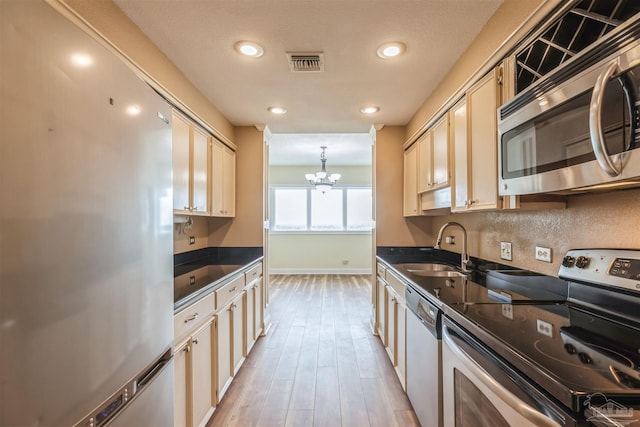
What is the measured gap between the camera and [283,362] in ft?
9.19

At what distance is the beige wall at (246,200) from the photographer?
343 cm

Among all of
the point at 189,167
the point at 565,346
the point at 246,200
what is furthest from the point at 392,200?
the point at 565,346

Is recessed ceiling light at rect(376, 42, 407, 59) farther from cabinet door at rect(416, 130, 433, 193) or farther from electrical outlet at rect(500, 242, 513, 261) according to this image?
electrical outlet at rect(500, 242, 513, 261)

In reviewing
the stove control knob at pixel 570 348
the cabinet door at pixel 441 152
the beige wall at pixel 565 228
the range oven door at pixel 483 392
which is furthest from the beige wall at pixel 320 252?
the stove control knob at pixel 570 348

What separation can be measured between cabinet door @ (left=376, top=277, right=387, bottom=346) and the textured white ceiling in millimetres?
1860

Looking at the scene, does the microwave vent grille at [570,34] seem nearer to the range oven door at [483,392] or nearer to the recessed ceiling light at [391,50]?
the recessed ceiling light at [391,50]

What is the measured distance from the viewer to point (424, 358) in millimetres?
1695

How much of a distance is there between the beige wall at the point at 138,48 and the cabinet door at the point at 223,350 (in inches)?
63.5

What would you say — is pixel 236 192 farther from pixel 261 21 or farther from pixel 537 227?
pixel 537 227

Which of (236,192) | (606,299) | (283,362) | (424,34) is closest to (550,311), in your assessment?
(606,299)

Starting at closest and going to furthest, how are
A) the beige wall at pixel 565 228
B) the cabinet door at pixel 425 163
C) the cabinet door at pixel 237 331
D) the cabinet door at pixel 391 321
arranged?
1. the beige wall at pixel 565 228
2. the cabinet door at pixel 237 331
3. the cabinet door at pixel 391 321
4. the cabinet door at pixel 425 163

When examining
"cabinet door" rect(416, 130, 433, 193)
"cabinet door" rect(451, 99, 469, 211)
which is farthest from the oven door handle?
"cabinet door" rect(416, 130, 433, 193)

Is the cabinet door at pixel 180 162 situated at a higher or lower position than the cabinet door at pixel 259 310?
higher

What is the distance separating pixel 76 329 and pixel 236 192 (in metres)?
2.82
